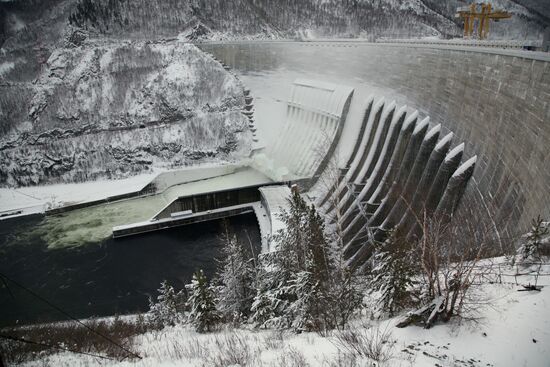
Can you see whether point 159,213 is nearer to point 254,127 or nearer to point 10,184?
point 254,127

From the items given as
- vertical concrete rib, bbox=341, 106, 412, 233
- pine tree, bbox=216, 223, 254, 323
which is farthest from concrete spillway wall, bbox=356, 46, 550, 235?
pine tree, bbox=216, 223, 254, 323

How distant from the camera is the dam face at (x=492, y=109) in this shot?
36.0 ft

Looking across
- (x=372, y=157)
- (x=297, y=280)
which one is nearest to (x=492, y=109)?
(x=372, y=157)

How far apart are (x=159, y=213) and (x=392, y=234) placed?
2202 cm

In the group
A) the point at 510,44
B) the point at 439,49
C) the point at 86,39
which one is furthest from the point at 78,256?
the point at 86,39

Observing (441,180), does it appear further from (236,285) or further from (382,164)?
(236,285)

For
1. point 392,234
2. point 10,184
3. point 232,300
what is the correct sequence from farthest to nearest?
1. point 10,184
2. point 232,300
3. point 392,234

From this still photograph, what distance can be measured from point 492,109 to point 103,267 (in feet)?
76.4

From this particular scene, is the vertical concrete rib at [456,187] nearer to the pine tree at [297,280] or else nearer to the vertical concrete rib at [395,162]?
the pine tree at [297,280]

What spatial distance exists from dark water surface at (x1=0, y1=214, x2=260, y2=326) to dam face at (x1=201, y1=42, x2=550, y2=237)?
14511 mm

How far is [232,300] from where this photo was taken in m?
16.5

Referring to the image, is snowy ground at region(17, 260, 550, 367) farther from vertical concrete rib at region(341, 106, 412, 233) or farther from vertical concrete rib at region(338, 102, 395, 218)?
vertical concrete rib at region(338, 102, 395, 218)

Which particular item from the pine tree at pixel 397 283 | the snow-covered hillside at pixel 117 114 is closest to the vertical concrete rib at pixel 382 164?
the pine tree at pixel 397 283

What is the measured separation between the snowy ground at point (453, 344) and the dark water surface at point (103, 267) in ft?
48.4
